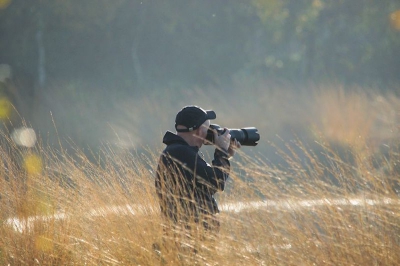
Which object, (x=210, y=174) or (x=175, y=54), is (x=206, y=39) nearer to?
(x=175, y=54)

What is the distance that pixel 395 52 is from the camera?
29516 millimetres

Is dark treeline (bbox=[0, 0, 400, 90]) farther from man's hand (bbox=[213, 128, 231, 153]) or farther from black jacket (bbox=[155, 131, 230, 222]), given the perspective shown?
black jacket (bbox=[155, 131, 230, 222])

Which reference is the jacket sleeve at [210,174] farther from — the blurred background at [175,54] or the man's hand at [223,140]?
the blurred background at [175,54]

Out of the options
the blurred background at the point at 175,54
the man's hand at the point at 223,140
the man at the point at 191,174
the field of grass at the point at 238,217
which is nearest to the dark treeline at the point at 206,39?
the blurred background at the point at 175,54

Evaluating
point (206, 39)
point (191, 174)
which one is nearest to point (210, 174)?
point (191, 174)

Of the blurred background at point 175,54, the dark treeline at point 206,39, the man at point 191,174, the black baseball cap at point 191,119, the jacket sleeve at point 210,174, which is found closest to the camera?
the man at point 191,174

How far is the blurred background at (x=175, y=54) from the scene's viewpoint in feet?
87.5

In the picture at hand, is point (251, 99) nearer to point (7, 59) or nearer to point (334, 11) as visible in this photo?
point (334, 11)

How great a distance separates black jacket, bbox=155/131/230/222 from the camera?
4395mm

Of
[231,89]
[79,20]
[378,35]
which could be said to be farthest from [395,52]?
[79,20]

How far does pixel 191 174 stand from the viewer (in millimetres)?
4559

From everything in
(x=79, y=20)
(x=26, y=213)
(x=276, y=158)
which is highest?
(x=79, y=20)

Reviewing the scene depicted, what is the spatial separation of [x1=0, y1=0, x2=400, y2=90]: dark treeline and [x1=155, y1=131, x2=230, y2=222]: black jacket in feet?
74.7

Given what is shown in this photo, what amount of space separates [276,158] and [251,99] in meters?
2.05
